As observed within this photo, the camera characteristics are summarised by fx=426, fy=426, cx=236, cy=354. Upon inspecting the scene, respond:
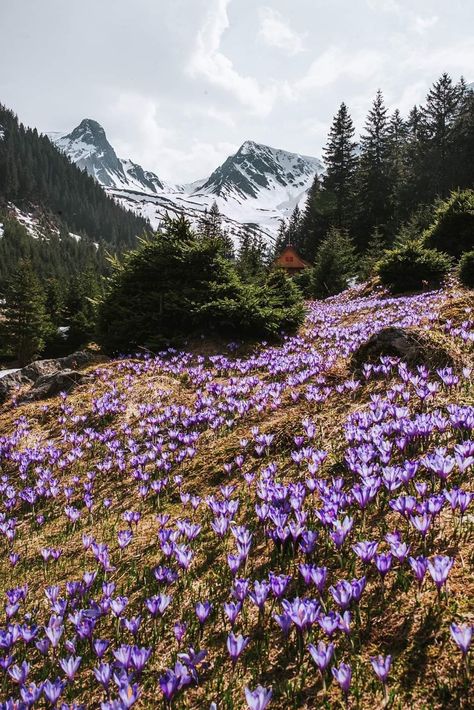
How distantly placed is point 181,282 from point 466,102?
230ft

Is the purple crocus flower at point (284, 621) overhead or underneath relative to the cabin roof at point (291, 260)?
underneath

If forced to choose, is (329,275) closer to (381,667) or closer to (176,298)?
(176,298)

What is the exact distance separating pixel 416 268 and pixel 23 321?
36.9 meters

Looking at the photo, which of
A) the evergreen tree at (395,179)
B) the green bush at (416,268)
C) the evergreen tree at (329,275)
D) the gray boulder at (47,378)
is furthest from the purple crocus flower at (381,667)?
the evergreen tree at (395,179)

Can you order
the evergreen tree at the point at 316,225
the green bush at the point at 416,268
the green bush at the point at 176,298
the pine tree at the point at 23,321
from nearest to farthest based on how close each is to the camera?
the green bush at the point at 176,298
the green bush at the point at 416,268
the pine tree at the point at 23,321
the evergreen tree at the point at 316,225

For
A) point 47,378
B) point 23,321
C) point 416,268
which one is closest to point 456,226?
point 416,268

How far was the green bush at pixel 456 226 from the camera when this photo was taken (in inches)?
722

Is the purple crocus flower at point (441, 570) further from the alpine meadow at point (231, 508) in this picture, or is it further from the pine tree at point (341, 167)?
the pine tree at point (341, 167)

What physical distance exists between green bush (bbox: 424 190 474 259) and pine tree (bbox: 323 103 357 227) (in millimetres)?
38335

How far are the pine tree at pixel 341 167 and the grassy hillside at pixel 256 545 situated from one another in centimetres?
5529

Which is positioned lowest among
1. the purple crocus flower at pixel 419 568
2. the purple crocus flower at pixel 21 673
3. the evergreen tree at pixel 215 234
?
the purple crocus flower at pixel 21 673

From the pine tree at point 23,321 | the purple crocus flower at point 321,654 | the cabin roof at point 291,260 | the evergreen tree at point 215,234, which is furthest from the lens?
the cabin roof at point 291,260

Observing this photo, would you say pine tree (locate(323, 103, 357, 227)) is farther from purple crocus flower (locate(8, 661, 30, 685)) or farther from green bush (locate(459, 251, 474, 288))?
purple crocus flower (locate(8, 661, 30, 685))

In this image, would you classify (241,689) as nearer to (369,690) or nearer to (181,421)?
(369,690)
